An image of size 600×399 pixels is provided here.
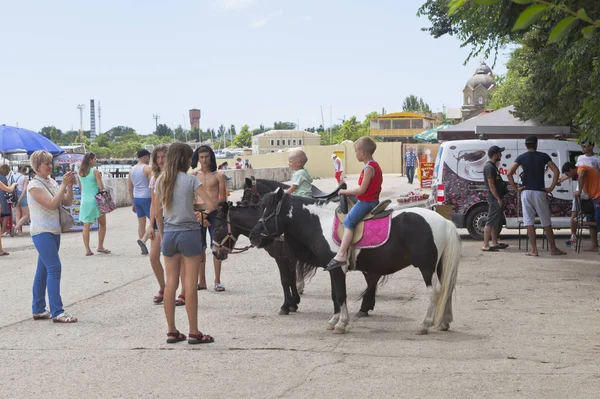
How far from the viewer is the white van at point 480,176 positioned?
1700 centimetres

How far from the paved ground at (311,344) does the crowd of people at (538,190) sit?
90.0 inches

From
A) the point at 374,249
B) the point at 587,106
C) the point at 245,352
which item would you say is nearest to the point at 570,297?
the point at 587,106

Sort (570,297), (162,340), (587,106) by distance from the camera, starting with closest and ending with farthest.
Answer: (162,340) → (570,297) → (587,106)

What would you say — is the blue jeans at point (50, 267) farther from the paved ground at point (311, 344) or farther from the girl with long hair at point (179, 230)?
the girl with long hair at point (179, 230)

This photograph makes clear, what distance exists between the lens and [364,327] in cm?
869

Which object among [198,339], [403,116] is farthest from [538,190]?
[403,116]

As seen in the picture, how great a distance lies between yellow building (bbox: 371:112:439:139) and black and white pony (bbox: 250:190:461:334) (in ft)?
450

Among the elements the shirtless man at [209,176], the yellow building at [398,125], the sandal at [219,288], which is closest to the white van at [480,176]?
the sandal at [219,288]

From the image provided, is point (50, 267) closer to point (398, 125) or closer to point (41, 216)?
point (41, 216)

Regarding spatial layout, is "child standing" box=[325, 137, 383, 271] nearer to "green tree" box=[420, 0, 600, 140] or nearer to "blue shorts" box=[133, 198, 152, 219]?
"green tree" box=[420, 0, 600, 140]

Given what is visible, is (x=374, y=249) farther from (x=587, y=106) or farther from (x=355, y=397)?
(x=587, y=106)

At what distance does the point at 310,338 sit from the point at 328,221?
1.29 m

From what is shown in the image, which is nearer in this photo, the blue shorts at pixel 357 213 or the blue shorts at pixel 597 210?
the blue shorts at pixel 357 213

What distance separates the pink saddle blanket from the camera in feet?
27.4
